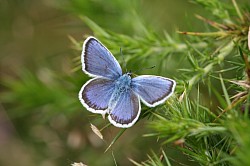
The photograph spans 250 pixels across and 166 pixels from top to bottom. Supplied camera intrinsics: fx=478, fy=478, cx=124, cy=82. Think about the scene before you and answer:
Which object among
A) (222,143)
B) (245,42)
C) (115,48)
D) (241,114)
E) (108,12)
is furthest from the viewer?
(108,12)

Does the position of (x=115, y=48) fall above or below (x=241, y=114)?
above

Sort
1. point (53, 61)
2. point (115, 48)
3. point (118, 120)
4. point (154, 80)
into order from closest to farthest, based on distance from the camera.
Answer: point (118, 120) → point (154, 80) → point (115, 48) → point (53, 61)

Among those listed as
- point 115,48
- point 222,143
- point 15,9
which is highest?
point 15,9

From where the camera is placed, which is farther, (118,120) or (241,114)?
(118,120)

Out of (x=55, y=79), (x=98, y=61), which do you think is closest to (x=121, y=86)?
(x=98, y=61)

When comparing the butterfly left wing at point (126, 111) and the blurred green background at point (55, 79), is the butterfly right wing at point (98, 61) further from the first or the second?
the blurred green background at point (55, 79)

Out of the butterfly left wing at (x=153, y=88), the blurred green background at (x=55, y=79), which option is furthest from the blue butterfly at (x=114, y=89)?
the blurred green background at (x=55, y=79)

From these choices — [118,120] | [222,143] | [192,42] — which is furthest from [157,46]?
[222,143]

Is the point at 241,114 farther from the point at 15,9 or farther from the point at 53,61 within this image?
the point at 15,9
